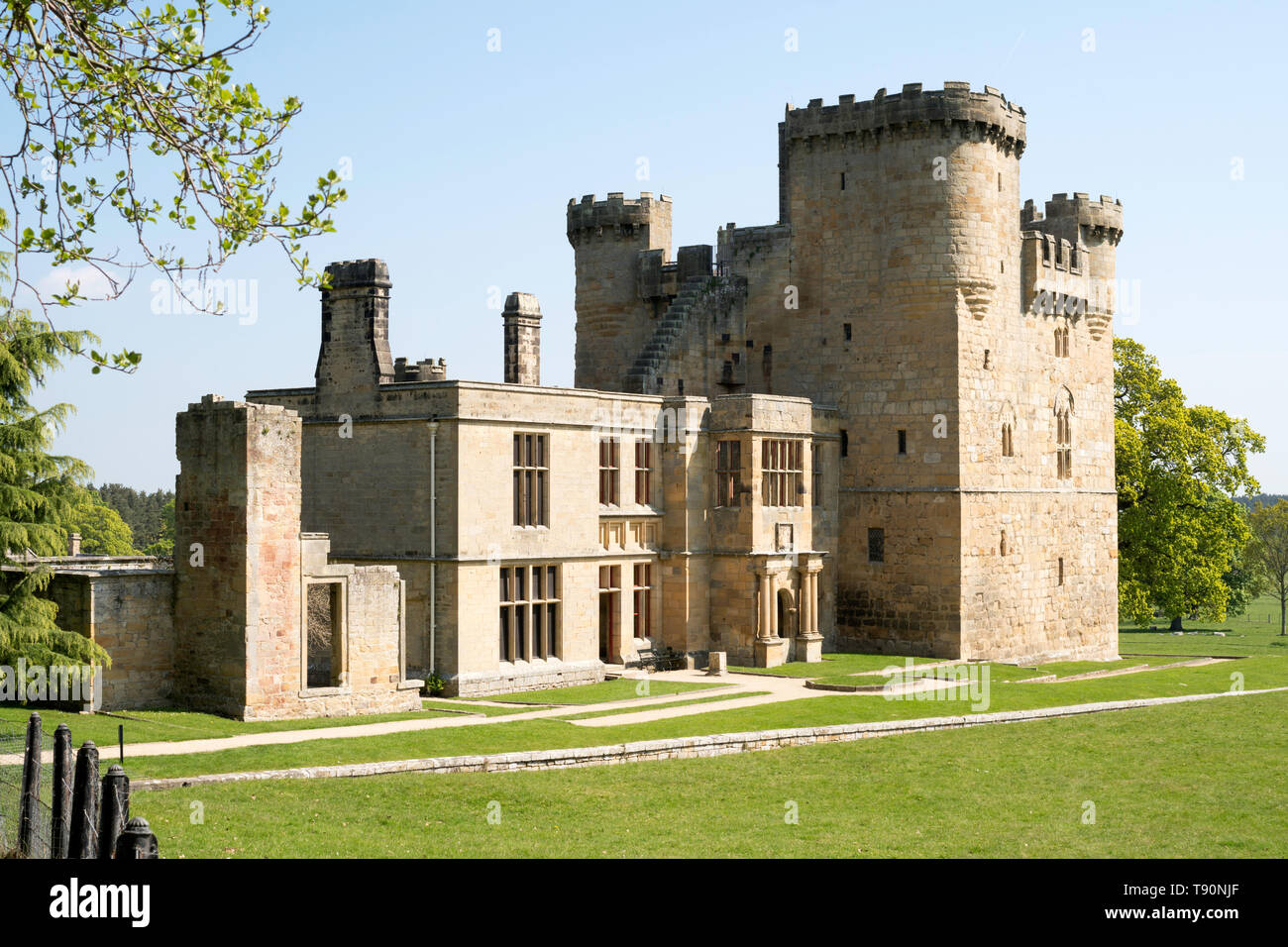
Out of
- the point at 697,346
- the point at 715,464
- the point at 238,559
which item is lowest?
the point at 238,559

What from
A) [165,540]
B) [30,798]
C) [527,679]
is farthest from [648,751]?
[165,540]

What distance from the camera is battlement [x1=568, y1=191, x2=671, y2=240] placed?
50562 mm

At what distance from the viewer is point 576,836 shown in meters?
18.9

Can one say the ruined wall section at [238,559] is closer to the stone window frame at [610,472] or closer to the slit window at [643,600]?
the stone window frame at [610,472]

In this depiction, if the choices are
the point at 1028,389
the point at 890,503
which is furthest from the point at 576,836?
the point at 1028,389

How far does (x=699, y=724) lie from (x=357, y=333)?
44.7ft

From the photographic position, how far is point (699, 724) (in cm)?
2942

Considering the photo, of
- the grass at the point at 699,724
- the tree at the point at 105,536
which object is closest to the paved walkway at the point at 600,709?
the grass at the point at 699,724

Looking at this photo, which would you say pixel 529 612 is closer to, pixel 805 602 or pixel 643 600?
pixel 643 600

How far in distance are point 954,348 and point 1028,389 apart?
5276 millimetres

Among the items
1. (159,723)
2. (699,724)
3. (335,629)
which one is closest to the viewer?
(159,723)

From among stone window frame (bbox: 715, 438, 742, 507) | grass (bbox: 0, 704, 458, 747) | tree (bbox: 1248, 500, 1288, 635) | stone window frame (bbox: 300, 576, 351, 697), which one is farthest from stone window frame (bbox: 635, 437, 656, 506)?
tree (bbox: 1248, 500, 1288, 635)

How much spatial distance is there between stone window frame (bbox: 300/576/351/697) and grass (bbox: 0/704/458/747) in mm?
647
